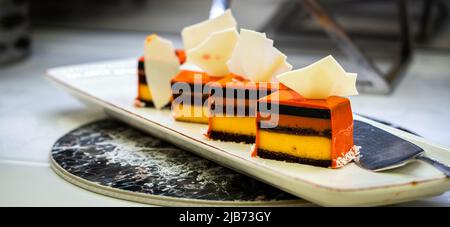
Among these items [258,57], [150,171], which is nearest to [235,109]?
[258,57]

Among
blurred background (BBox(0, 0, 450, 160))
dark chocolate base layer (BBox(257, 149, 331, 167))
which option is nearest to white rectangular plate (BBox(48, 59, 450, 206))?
dark chocolate base layer (BBox(257, 149, 331, 167))

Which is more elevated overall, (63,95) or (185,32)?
(185,32)

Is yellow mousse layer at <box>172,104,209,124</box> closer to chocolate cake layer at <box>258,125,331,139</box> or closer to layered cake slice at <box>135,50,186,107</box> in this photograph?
layered cake slice at <box>135,50,186,107</box>

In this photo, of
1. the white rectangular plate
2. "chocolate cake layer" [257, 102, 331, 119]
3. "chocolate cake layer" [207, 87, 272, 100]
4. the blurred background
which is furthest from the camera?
the blurred background

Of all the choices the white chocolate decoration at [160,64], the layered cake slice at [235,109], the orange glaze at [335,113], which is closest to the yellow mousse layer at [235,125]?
the layered cake slice at [235,109]

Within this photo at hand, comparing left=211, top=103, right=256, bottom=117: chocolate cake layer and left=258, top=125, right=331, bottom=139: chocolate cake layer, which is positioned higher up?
left=211, top=103, right=256, bottom=117: chocolate cake layer

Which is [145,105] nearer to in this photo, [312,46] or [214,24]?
[214,24]

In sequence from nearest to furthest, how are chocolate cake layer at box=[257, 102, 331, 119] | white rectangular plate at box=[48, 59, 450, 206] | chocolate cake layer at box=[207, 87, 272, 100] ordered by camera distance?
white rectangular plate at box=[48, 59, 450, 206]
chocolate cake layer at box=[257, 102, 331, 119]
chocolate cake layer at box=[207, 87, 272, 100]
